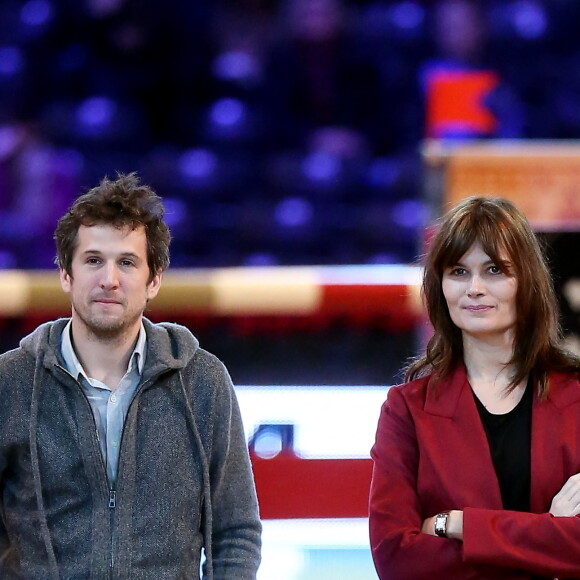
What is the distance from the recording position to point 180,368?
1.70 meters

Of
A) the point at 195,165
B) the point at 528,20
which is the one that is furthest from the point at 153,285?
the point at 528,20

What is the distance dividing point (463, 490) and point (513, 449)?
0.32 feet

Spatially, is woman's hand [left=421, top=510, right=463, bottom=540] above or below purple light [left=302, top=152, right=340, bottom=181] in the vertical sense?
below

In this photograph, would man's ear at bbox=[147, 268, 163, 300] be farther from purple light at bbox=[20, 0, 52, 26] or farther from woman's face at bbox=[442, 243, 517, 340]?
purple light at bbox=[20, 0, 52, 26]

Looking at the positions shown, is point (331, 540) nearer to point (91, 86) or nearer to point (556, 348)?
point (556, 348)

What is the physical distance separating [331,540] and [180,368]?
0.72 m

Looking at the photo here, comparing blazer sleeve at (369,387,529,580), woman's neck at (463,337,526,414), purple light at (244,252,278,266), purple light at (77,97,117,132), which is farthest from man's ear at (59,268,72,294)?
purple light at (77,97,117,132)

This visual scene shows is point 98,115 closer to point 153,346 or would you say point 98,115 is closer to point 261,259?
point 261,259

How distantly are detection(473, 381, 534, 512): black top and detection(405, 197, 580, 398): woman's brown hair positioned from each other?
48 mm

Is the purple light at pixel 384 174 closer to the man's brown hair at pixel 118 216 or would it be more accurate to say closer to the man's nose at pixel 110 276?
the man's brown hair at pixel 118 216

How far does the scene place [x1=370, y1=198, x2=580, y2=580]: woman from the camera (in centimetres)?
147

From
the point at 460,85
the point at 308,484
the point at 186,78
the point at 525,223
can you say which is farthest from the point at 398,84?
the point at 525,223

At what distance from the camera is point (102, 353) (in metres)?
1.66

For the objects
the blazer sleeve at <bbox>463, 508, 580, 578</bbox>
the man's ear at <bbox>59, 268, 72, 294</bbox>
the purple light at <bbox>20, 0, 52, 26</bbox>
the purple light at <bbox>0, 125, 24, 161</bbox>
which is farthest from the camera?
the purple light at <bbox>20, 0, 52, 26</bbox>
